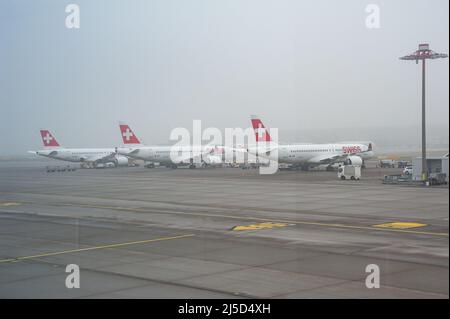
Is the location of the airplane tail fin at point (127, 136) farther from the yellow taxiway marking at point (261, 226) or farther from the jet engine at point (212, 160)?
the yellow taxiway marking at point (261, 226)

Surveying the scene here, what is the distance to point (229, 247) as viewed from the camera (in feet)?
64.8

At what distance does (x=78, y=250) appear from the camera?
780 inches

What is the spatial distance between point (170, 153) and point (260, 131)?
24311 millimetres

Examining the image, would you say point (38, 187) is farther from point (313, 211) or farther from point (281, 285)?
point (281, 285)

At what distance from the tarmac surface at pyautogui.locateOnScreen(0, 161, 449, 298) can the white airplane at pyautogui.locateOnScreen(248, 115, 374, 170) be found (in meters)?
39.0

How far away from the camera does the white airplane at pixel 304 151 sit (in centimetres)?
7812

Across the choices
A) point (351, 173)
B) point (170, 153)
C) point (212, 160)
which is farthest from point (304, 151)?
point (170, 153)

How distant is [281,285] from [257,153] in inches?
2508

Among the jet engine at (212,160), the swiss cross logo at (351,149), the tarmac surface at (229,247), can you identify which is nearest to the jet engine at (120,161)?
the jet engine at (212,160)

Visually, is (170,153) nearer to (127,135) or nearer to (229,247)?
(127,135)
